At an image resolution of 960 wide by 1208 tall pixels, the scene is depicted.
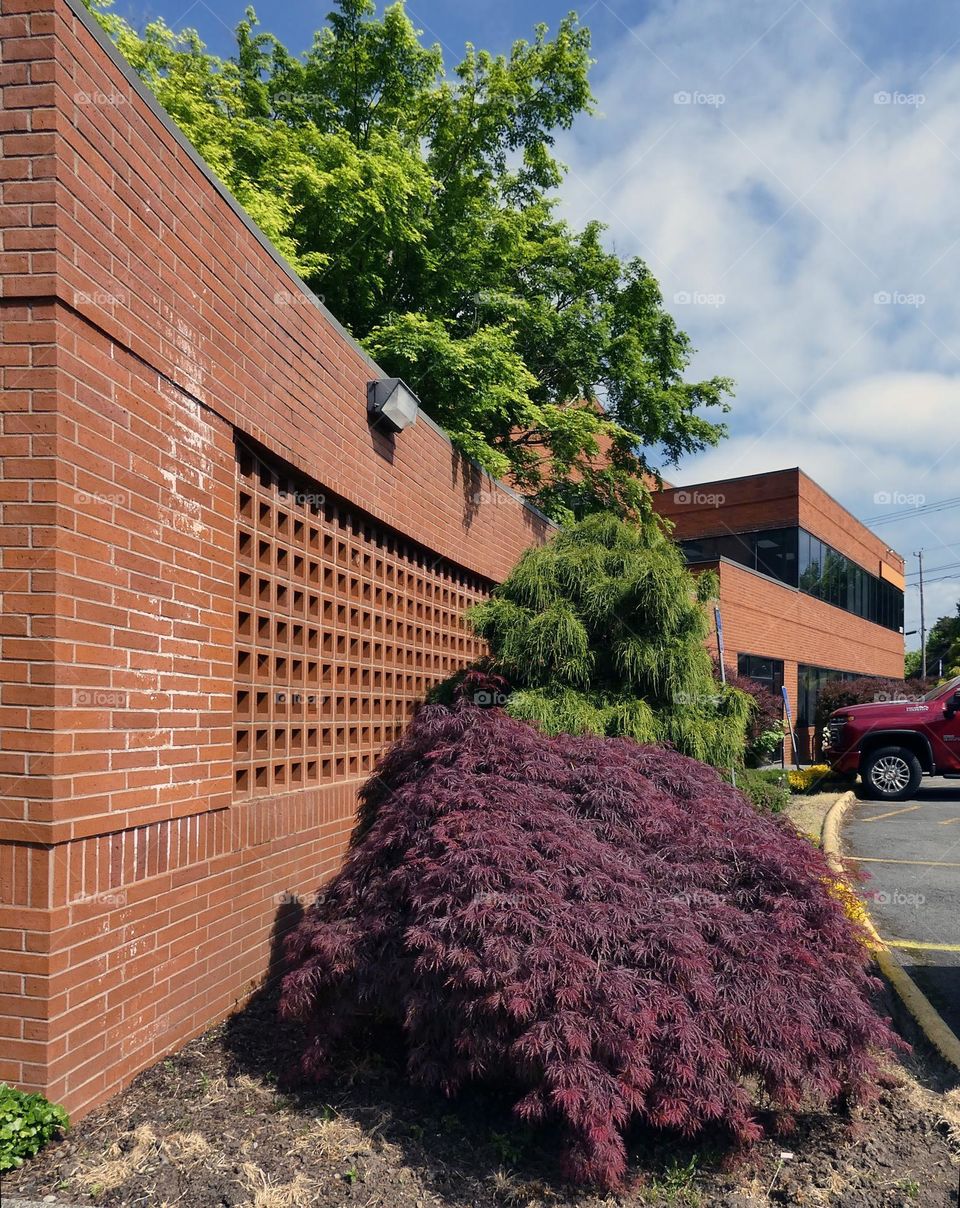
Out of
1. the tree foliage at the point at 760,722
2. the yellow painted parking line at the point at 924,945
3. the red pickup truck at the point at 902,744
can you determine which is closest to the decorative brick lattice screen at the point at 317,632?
the yellow painted parking line at the point at 924,945

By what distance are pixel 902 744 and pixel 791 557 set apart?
11.2 metres

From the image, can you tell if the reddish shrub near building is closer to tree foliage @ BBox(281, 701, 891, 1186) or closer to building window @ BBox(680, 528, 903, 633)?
building window @ BBox(680, 528, 903, 633)

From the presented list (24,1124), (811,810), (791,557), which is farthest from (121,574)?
(791,557)

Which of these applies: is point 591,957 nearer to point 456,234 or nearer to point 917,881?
point 917,881

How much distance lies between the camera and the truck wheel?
527 inches

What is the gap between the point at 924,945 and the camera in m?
6.08

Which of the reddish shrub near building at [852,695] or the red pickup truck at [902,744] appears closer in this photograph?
the red pickup truck at [902,744]

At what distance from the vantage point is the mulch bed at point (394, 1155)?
9.89ft

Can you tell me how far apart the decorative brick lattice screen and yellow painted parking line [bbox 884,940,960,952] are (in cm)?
387

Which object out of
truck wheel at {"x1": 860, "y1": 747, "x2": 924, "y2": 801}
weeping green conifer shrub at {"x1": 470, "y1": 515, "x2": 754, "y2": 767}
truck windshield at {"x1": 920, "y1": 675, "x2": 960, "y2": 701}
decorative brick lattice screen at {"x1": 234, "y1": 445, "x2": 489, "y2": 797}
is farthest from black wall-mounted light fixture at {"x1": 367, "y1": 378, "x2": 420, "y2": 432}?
truck windshield at {"x1": 920, "y1": 675, "x2": 960, "y2": 701}

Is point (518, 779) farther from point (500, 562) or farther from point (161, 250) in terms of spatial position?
point (500, 562)

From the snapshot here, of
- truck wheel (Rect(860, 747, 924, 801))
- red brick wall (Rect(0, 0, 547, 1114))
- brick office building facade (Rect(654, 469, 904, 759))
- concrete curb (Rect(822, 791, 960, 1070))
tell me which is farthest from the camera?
brick office building facade (Rect(654, 469, 904, 759))

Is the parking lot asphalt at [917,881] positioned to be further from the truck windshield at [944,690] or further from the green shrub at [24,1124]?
the green shrub at [24,1124]

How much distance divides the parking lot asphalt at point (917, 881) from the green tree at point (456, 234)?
6157 millimetres
